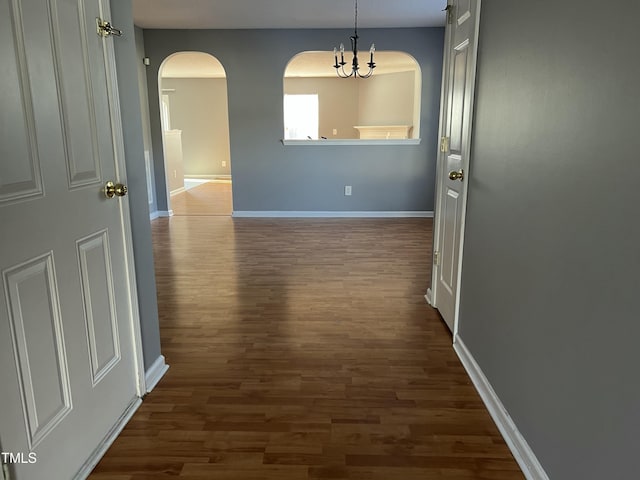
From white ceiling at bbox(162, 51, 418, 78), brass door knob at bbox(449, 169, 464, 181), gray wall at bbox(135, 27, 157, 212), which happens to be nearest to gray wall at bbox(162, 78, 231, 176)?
white ceiling at bbox(162, 51, 418, 78)

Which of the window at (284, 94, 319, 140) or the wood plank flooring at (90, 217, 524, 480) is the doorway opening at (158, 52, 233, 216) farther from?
the wood plank flooring at (90, 217, 524, 480)

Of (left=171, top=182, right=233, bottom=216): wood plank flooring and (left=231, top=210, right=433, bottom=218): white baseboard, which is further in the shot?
(left=171, top=182, right=233, bottom=216): wood plank flooring

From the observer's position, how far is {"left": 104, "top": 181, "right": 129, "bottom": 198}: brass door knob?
1.73 m

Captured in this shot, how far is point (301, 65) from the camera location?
9.37m

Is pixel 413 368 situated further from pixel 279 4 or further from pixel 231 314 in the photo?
pixel 279 4

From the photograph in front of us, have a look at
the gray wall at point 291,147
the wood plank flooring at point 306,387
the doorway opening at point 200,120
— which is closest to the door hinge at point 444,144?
the wood plank flooring at point 306,387

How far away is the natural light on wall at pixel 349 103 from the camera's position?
9.99 meters

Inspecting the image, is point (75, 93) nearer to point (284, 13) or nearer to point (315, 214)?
point (284, 13)

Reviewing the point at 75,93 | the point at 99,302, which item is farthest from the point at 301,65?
the point at 99,302

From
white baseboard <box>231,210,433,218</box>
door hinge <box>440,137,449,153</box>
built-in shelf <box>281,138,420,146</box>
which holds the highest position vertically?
door hinge <box>440,137,449,153</box>

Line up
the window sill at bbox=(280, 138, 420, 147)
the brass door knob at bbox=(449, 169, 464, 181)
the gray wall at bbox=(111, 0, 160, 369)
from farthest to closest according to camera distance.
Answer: the window sill at bbox=(280, 138, 420, 147), the brass door knob at bbox=(449, 169, 464, 181), the gray wall at bbox=(111, 0, 160, 369)

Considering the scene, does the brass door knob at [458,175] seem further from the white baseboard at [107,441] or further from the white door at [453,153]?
the white baseboard at [107,441]

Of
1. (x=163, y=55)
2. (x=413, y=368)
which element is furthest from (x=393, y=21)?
(x=413, y=368)

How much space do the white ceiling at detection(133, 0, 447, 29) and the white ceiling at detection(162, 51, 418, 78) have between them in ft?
6.17
